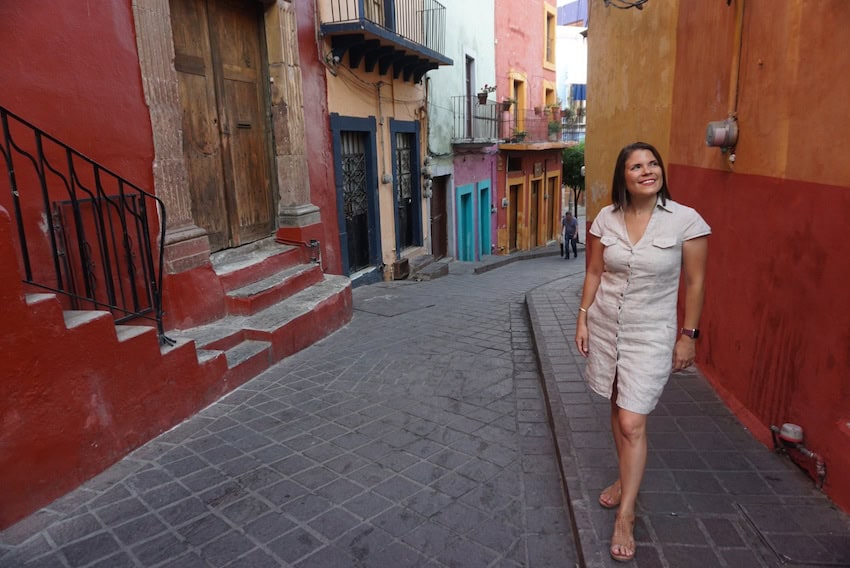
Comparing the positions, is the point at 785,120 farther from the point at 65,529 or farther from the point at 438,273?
the point at 438,273

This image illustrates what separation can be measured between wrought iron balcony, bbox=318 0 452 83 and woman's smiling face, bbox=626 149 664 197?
22.0ft

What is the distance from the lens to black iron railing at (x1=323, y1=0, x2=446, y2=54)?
355 inches

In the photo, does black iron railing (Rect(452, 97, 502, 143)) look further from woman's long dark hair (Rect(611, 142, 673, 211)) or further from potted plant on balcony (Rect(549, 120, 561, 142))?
woman's long dark hair (Rect(611, 142, 673, 211))

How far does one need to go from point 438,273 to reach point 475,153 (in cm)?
588

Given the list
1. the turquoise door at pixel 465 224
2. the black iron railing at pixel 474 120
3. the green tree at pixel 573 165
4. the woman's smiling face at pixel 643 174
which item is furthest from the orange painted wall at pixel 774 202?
the green tree at pixel 573 165

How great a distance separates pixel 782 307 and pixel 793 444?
72 cm

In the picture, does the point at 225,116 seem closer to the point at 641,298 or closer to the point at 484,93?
the point at 641,298

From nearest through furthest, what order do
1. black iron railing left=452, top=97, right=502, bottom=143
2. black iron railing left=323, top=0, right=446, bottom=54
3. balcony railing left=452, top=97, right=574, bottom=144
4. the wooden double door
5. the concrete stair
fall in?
the concrete stair → the wooden double door → black iron railing left=323, top=0, right=446, bottom=54 → black iron railing left=452, top=97, right=502, bottom=143 → balcony railing left=452, top=97, right=574, bottom=144

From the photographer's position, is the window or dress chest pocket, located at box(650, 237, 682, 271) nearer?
dress chest pocket, located at box(650, 237, 682, 271)

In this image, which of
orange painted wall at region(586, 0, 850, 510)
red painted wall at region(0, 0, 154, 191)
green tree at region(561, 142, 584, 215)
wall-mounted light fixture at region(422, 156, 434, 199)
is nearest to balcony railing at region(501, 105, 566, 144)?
green tree at region(561, 142, 584, 215)

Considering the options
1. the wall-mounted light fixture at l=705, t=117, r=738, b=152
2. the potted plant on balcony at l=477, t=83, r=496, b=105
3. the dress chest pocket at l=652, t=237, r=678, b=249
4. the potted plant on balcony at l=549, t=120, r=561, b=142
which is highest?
the potted plant on balcony at l=477, t=83, r=496, b=105

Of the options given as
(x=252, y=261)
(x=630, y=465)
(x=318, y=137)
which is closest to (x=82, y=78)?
(x=252, y=261)

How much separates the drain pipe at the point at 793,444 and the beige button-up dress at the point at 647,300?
3.07 feet

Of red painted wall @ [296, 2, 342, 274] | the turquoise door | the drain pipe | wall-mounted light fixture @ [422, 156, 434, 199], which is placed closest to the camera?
the drain pipe
